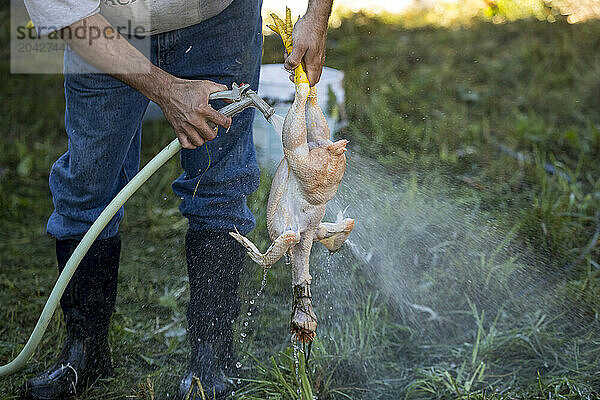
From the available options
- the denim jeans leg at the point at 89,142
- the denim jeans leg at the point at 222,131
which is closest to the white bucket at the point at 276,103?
the denim jeans leg at the point at 222,131

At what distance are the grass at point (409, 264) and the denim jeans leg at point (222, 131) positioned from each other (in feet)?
1.65

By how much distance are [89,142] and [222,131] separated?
405mm

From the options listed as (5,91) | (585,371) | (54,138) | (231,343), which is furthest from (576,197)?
(5,91)

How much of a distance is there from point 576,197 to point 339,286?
4.26ft

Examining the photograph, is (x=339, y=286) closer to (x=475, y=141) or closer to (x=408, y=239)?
(x=408, y=239)

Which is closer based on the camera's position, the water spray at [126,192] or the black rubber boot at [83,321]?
the water spray at [126,192]

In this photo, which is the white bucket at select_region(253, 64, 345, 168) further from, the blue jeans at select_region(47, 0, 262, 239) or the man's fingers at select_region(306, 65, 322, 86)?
the man's fingers at select_region(306, 65, 322, 86)

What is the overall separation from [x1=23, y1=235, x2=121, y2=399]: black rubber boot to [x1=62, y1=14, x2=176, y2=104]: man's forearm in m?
0.72

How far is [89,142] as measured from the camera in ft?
6.63

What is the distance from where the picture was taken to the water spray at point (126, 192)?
5.62 feet

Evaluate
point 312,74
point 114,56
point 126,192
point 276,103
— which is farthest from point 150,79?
point 276,103

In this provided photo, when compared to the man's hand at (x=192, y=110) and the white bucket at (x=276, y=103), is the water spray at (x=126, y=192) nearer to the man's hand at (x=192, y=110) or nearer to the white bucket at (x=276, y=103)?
the man's hand at (x=192, y=110)

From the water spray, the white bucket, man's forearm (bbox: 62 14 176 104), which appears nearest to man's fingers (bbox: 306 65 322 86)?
the water spray

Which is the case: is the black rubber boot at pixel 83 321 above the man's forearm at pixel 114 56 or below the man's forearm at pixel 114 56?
below
